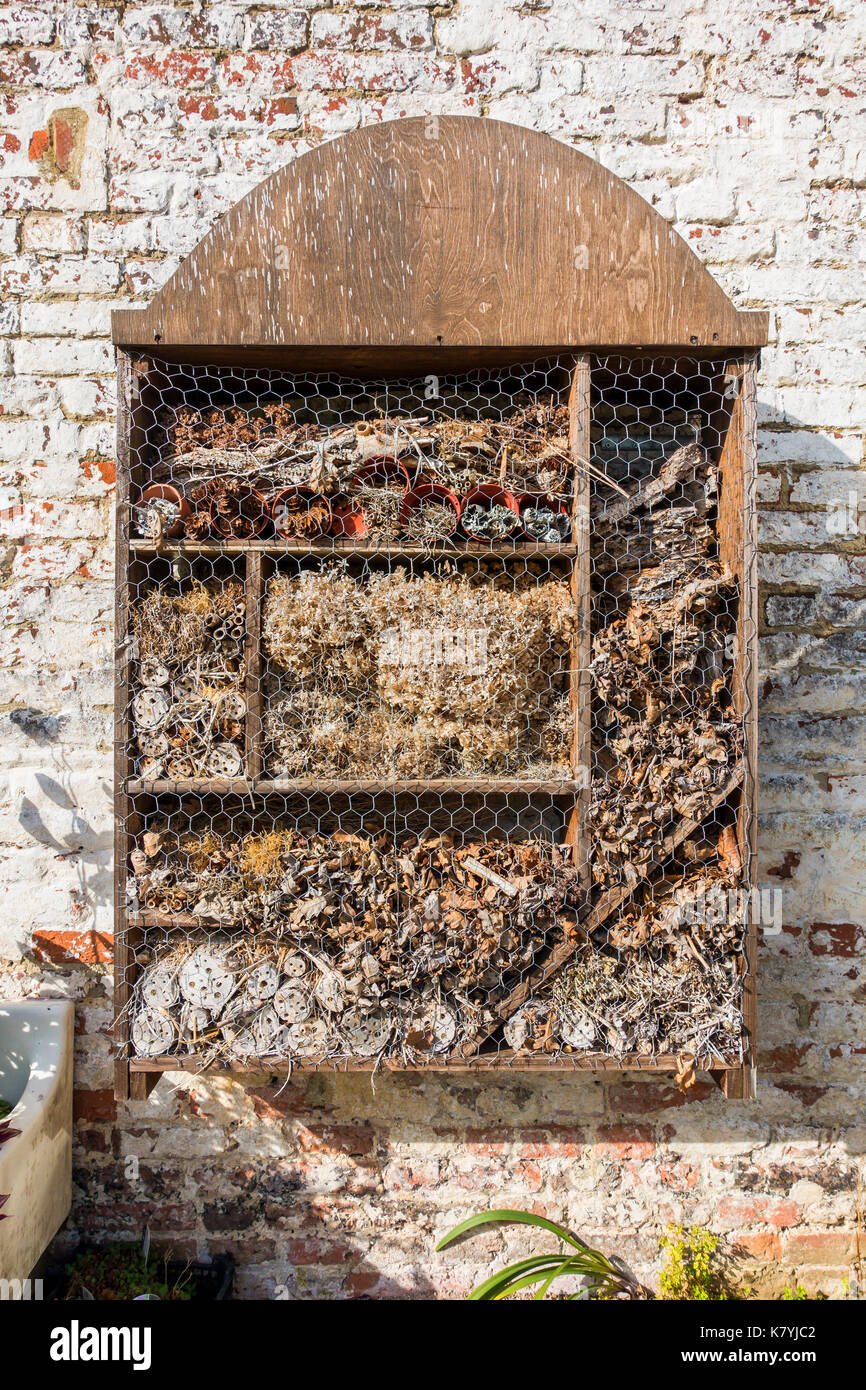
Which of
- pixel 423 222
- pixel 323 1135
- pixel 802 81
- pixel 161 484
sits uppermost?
pixel 802 81

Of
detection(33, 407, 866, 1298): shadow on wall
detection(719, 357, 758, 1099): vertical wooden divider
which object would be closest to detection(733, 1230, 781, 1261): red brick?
detection(33, 407, 866, 1298): shadow on wall

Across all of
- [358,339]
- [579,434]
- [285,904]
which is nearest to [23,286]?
[358,339]

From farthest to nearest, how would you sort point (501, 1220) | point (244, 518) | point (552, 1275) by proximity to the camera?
point (501, 1220) < point (552, 1275) < point (244, 518)

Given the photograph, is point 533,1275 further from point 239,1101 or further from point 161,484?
point 161,484

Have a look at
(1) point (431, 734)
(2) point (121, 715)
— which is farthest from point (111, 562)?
(1) point (431, 734)

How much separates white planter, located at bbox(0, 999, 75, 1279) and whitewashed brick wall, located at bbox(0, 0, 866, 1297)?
→ 68 millimetres

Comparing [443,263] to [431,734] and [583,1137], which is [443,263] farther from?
[583,1137]

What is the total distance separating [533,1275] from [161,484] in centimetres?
202

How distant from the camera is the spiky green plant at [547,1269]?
74.4 inches

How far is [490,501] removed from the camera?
1.72m

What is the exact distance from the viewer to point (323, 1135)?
1986mm

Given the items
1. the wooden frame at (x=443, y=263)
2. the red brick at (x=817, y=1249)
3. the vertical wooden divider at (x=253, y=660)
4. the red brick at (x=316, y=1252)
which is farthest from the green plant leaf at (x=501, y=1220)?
the wooden frame at (x=443, y=263)

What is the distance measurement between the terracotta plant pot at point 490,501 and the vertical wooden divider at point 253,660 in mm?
453

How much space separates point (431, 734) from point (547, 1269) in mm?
1351
